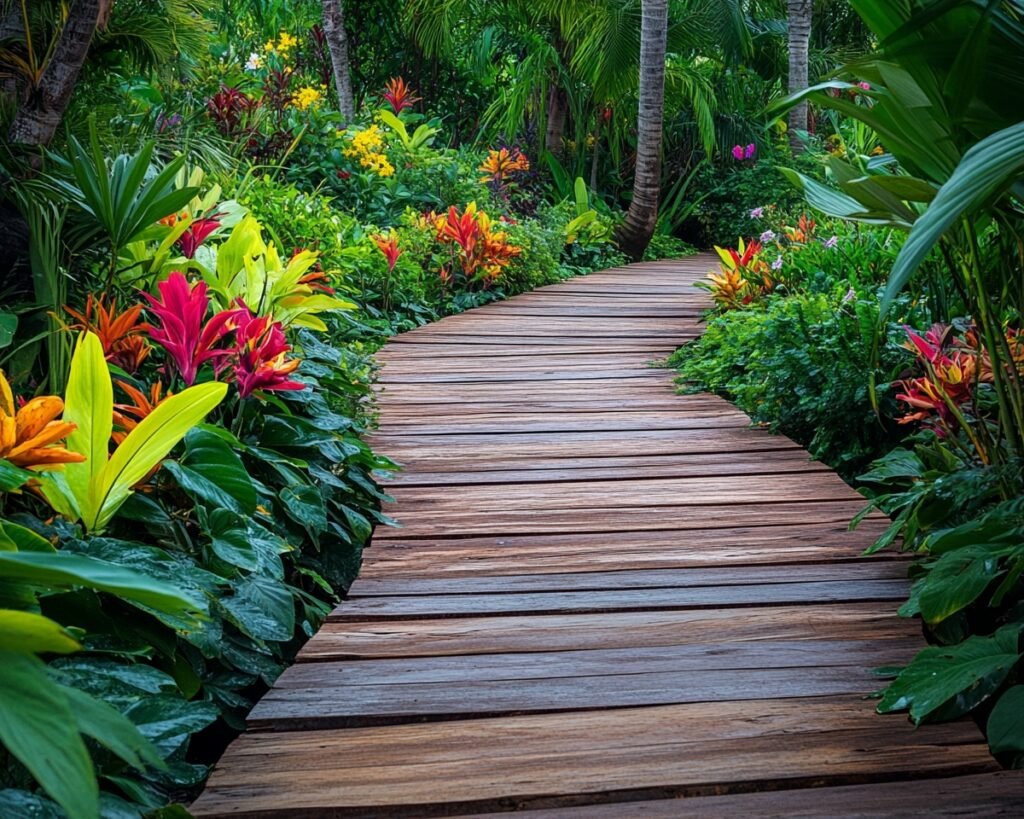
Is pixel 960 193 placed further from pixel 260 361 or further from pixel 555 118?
pixel 555 118

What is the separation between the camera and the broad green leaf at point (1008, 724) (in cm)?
169

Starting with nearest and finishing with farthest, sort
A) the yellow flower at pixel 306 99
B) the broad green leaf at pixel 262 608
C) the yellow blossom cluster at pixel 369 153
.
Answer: the broad green leaf at pixel 262 608 < the yellow blossom cluster at pixel 369 153 < the yellow flower at pixel 306 99

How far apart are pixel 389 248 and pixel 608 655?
402 centimetres

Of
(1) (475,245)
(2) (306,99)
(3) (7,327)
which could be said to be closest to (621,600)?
(3) (7,327)

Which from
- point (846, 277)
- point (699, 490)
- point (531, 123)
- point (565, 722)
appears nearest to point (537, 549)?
point (699, 490)

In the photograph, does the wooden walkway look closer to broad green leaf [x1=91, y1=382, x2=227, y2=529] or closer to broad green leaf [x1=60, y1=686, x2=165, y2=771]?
broad green leaf [x1=91, y1=382, x2=227, y2=529]

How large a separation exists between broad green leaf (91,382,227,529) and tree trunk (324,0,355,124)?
305 inches

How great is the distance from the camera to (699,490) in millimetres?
3148

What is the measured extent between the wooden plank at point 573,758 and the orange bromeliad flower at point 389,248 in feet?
13.8

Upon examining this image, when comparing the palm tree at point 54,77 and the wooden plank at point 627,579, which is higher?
the palm tree at point 54,77

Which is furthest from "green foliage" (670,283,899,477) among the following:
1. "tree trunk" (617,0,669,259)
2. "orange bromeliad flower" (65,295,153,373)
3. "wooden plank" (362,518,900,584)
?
"tree trunk" (617,0,669,259)

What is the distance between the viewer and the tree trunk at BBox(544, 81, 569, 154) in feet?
34.1

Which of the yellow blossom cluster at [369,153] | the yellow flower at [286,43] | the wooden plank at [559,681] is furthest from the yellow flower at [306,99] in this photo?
the wooden plank at [559,681]

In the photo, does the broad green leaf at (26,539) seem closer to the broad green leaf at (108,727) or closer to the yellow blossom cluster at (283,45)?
the broad green leaf at (108,727)
